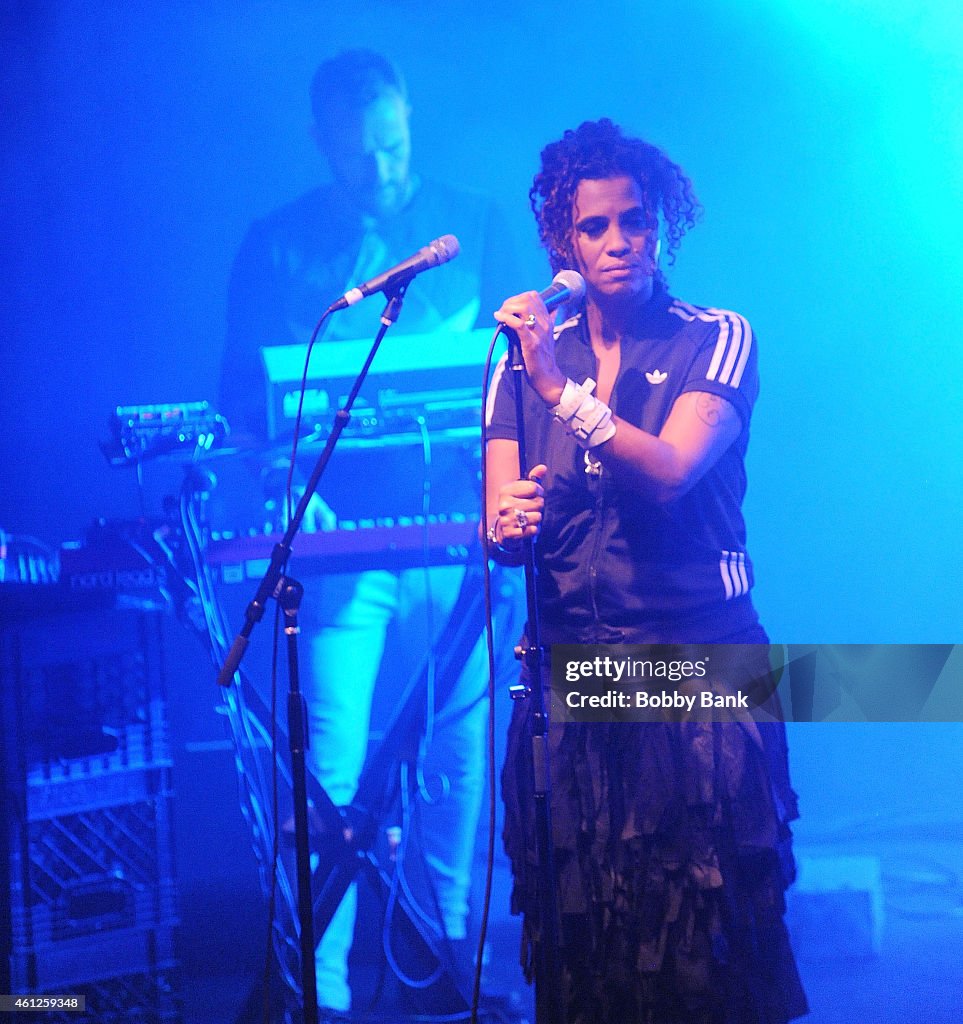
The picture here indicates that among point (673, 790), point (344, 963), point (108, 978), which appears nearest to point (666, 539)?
point (673, 790)

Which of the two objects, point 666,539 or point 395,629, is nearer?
point 666,539

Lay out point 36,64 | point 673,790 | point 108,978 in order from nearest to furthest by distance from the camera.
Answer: point 673,790
point 108,978
point 36,64

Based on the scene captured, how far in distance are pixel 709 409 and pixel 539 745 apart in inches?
28.3

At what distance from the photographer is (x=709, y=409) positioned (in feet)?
6.69

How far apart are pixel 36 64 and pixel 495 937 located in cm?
297

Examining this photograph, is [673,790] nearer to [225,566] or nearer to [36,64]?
[225,566]

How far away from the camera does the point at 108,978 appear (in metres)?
2.91

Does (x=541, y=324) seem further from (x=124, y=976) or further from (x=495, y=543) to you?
(x=124, y=976)

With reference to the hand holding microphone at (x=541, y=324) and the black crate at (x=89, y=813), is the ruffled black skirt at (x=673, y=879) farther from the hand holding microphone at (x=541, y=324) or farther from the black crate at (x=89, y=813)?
the black crate at (x=89, y=813)

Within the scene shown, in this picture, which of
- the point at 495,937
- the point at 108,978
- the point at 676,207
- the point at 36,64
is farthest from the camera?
the point at 36,64

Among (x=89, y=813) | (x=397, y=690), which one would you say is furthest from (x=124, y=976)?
(x=397, y=690)

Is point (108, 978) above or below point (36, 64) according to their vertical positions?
below

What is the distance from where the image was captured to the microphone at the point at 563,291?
5.88 feet

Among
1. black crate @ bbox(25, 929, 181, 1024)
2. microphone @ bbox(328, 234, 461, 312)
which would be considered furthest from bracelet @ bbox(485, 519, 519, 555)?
black crate @ bbox(25, 929, 181, 1024)
